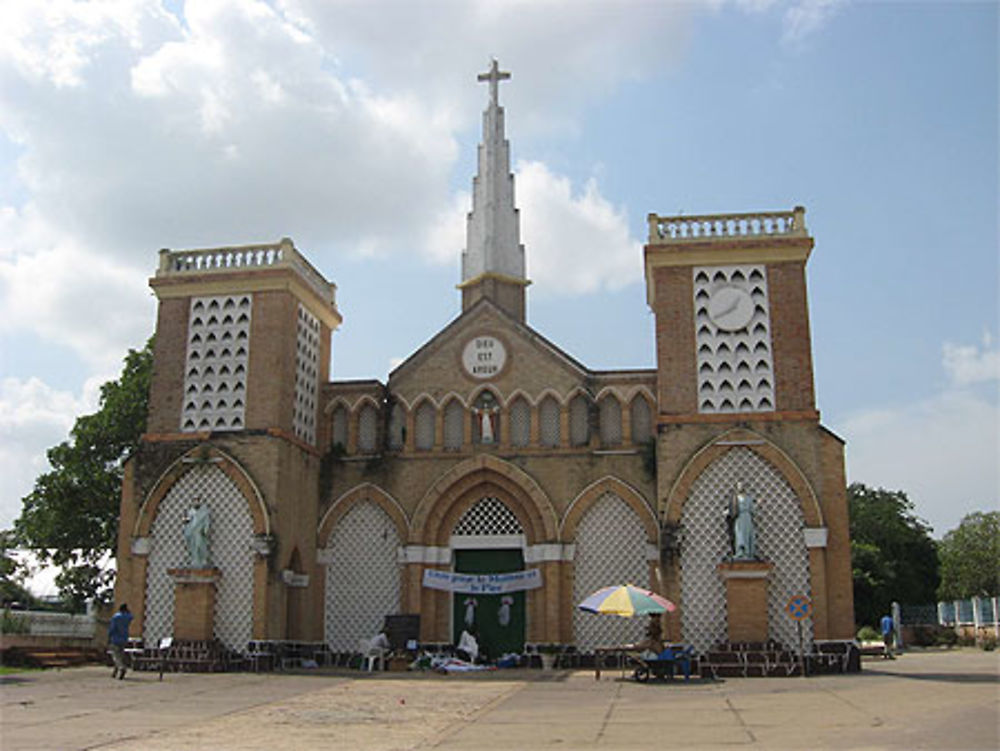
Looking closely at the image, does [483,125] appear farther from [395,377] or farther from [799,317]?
[799,317]

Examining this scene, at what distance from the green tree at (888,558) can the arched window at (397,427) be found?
28089 mm

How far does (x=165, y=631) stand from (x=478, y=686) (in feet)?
29.0

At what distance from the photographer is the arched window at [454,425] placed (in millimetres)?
26672

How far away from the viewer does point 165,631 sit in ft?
79.4

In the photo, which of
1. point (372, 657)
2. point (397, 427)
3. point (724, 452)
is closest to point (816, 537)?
point (724, 452)

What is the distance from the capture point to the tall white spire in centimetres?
3203

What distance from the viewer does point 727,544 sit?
22.9m

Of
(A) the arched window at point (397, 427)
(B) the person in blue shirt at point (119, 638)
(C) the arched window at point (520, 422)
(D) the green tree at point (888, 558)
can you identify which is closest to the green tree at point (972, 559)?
(D) the green tree at point (888, 558)

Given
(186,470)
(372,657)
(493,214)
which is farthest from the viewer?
(493,214)

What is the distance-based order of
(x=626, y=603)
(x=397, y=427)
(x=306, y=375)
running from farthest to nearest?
(x=397, y=427) < (x=306, y=375) < (x=626, y=603)

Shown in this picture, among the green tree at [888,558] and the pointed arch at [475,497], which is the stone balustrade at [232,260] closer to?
the pointed arch at [475,497]

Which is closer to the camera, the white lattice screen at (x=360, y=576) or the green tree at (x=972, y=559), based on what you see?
the white lattice screen at (x=360, y=576)

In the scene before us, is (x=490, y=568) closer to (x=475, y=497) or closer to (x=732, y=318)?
(x=475, y=497)

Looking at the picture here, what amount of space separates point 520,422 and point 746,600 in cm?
736
